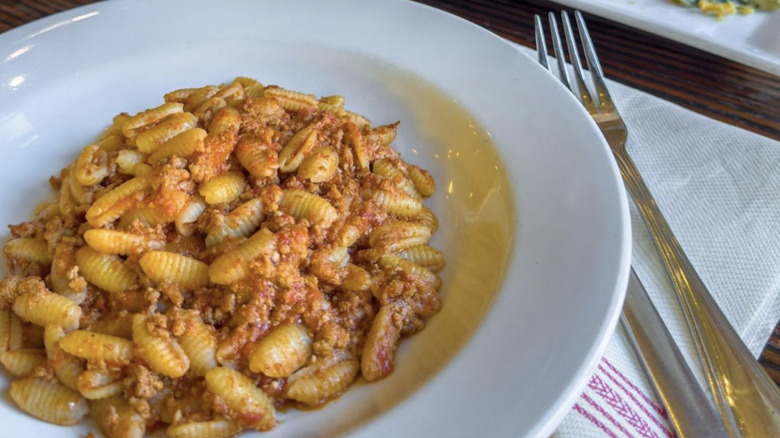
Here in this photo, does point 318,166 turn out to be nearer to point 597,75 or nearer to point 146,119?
point 146,119

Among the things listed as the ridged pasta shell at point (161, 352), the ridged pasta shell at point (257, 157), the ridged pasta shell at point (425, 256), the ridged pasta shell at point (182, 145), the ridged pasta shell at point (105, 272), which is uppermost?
the ridged pasta shell at point (182, 145)

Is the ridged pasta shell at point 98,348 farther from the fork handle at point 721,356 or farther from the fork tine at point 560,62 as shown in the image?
the fork tine at point 560,62

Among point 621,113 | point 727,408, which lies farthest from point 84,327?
point 621,113

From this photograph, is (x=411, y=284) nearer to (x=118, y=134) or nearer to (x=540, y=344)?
(x=540, y=344)

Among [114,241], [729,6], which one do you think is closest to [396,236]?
[114,241]

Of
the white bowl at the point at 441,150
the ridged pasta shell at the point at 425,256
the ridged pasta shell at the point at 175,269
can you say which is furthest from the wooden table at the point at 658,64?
the ridged pasta shell at the point at 175,269

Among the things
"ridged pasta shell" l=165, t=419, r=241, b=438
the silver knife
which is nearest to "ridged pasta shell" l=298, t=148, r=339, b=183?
"ridged pasta shell" l=165, t=419, r=241, b=438
